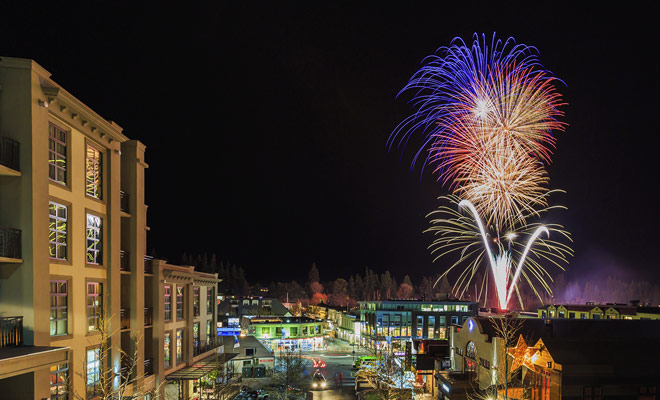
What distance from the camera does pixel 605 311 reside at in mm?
62312

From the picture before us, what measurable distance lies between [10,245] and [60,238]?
117 inches

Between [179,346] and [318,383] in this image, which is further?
[318,383]

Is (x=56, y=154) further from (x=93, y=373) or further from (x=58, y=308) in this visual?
(x=93, y=373)

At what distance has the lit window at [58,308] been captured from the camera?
16.4 metres

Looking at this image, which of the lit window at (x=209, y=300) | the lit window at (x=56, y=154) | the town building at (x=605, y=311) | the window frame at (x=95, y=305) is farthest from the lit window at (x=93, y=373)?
the town building at (x=605, y=311)

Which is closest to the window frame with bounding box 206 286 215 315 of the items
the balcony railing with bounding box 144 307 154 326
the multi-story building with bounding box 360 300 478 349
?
the balcony railing with bounding box 144 307 154 326

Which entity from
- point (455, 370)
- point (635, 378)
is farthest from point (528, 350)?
point (455, 370)

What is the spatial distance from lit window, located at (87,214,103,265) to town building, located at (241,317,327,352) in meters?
59.3

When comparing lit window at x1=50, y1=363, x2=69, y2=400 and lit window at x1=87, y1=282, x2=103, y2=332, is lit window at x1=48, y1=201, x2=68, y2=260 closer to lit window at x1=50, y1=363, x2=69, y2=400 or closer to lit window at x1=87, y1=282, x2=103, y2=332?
lit window at x1=87, y1=282, x2=103, y2=332

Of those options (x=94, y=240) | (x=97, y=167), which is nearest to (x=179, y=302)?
(x=94, y=240)

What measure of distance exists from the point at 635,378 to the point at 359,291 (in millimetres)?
153038

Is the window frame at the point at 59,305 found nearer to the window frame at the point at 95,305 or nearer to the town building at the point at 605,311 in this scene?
the window frame at the point at 95,305

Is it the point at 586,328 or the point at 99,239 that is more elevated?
the point at 99,239

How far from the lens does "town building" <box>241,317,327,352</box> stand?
77562mm
